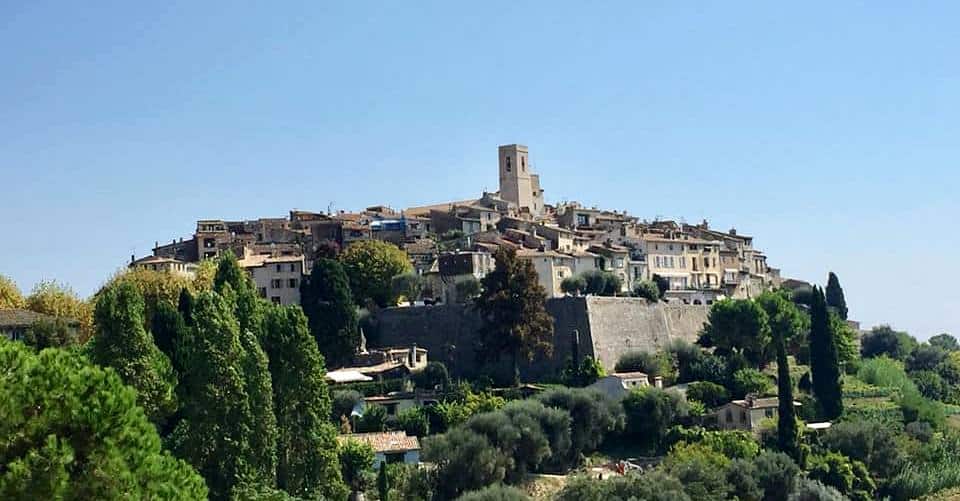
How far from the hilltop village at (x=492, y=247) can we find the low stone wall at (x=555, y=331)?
326cm

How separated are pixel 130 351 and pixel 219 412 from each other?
3961 mm

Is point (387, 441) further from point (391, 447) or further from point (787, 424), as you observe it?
point (787, 424)

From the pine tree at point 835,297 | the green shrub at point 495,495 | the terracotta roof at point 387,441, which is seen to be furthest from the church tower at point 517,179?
the green shrub at point 495,495

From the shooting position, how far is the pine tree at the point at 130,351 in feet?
124

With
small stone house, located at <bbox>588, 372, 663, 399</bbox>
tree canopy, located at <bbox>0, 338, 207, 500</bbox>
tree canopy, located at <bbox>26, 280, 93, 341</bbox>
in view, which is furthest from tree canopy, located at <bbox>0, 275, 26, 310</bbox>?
tree canopy, located at <bbox>0, 338, 207, 500</bbox>

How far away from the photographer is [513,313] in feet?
199

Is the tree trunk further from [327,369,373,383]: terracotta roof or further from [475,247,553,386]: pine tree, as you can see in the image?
[327,369,373,383]: terracotta roof

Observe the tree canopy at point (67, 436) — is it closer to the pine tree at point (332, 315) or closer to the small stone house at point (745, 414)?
the small stone house at point (745, 414)

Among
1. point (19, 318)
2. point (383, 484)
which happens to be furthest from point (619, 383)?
point (19, 318)

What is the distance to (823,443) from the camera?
5425 centimetres

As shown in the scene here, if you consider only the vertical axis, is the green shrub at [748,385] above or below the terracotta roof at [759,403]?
above

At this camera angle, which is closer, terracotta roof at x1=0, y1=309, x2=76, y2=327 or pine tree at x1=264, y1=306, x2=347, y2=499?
pine tree at x1=264, y1=306, x2=347, y2=499

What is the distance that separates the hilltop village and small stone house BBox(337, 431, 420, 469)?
2003 centimetres

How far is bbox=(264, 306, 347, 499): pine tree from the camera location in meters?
38.5
